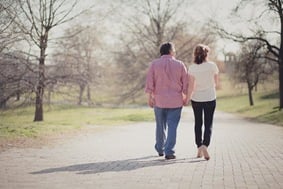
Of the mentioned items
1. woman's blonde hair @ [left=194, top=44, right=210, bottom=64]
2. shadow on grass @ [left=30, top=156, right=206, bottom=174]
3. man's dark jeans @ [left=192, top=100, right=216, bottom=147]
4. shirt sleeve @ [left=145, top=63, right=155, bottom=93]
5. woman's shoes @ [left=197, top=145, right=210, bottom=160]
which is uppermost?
woman's blonde hair @ [left=194, top=44, right=210, bottom=64]

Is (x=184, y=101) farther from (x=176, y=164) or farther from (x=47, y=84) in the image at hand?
(x=47, y=84)

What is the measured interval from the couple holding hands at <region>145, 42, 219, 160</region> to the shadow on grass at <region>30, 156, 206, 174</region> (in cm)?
31

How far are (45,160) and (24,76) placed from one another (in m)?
11.3

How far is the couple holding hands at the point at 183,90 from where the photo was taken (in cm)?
820

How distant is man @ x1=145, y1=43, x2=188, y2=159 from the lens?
8242 mm

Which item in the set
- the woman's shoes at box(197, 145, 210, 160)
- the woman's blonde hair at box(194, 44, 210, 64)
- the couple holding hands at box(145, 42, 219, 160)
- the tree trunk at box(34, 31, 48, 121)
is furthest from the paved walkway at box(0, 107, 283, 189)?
the tree trunk at box(34, 31, 48, 121)

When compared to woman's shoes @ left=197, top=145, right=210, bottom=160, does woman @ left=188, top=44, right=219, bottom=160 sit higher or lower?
higher

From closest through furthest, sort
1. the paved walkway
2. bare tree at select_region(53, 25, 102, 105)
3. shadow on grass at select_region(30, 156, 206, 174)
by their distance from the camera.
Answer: the paved walkway, shadow on grass at select_region(30, 156, 206, 174), bare tree at select_region(53, 25, 102, 105)

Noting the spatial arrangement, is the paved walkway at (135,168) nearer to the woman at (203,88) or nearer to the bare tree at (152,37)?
the woman at (203,88)

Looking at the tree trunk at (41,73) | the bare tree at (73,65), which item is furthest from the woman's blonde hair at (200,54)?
the bare tree at (73,65)

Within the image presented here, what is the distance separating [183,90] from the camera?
328 inches

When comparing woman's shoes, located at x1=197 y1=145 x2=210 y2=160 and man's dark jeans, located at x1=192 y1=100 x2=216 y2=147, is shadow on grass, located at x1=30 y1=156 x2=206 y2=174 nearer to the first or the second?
woman's shoes, located at x1=197 y1=145 x2=210 y2=160

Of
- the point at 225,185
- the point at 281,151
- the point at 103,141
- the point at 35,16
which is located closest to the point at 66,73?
the point at 35,16

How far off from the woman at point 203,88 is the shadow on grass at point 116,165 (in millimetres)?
591
